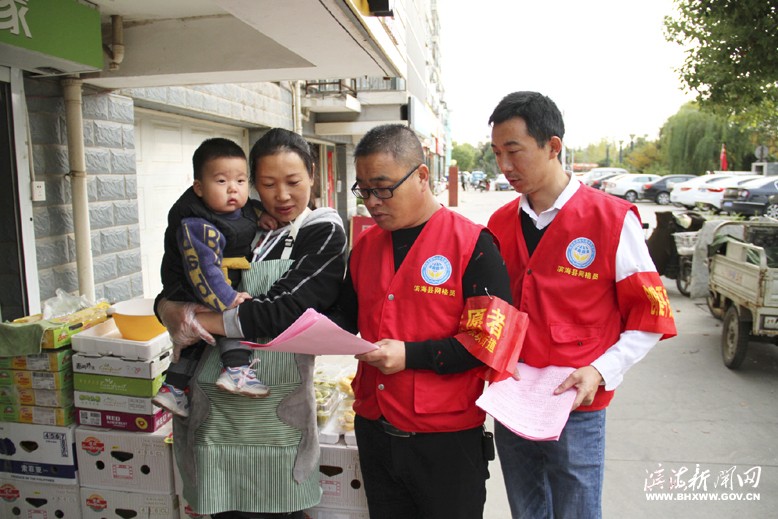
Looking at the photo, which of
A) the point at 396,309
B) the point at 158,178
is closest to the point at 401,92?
the point at 158,178

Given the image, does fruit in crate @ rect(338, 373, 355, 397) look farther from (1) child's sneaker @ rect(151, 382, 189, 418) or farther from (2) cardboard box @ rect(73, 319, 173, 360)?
(1) child's sneaker @ rect(151, 382, 189, 418)

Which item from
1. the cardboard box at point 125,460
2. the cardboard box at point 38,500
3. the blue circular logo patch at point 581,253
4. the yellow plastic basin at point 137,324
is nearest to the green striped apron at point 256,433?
the cardboard box at point 125,460

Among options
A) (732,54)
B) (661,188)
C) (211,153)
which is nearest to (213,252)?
(211,153)

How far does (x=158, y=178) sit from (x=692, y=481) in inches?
205

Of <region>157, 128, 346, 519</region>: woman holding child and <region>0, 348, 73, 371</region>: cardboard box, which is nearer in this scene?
<region>157, 128, 346, 519</region>: woman holding child

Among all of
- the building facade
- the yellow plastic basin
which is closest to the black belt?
the building facade

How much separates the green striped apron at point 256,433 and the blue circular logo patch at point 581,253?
0.99m

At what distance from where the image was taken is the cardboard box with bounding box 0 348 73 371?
9.00 ft

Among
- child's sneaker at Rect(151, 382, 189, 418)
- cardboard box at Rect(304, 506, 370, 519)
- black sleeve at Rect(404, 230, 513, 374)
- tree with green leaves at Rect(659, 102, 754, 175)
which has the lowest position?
cardboard box at Rect(304, 506, 370, 519)

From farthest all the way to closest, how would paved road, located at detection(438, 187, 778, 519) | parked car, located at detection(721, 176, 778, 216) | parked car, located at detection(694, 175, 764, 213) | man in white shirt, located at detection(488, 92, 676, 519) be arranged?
parked car, located at detection(694, 175, 764, 213) → parked car, located at detection(721, 176, 778, 216) → paved road, located at detection(438, 187, 778, 519) → man in white shirt, located at detection(488, 92, 676, 519)

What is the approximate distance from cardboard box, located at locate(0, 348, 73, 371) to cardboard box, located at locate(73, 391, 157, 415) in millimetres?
171

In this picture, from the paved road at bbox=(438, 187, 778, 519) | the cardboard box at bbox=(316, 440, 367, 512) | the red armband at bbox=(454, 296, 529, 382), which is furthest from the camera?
the paved road at bbox=(438, 187, 778, 519)

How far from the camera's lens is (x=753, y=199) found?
18219mm

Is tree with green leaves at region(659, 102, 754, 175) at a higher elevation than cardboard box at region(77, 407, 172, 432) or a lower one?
higher
